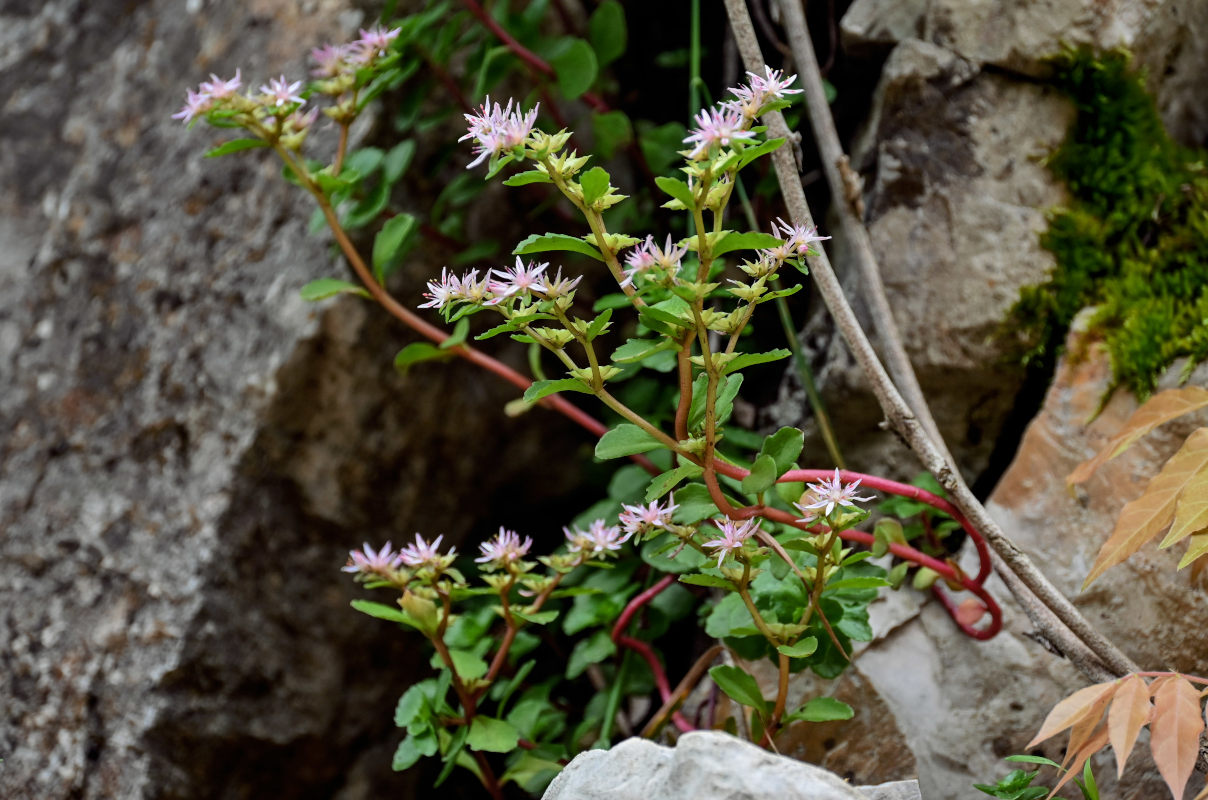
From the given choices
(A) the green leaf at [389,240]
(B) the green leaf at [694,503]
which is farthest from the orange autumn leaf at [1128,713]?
(A) the green leaf at [389,240]

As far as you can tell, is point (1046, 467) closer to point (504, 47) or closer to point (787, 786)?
point (787, 786)

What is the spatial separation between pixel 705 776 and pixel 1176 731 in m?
0.39

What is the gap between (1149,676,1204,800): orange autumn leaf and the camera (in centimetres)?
73

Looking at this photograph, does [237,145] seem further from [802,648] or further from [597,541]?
[802,648]

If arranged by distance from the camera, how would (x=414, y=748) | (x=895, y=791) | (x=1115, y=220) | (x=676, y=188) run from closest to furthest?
(x=676, y=188), (x=895, y=791), (x=414, y=748), (x=1115, y=220)

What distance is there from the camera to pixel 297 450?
59.6 inches

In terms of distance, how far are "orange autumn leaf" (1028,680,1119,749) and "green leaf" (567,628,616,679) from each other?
22.0 inches

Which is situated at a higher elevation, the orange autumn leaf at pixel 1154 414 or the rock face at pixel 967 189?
the rock face at pixel 967 189

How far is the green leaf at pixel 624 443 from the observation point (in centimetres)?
84

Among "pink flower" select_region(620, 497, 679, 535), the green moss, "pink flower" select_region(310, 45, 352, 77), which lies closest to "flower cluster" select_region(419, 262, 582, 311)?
"pink flower" select_region(620, 497, 679, 535)

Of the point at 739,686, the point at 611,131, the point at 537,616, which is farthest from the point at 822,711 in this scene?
the point at 611,131

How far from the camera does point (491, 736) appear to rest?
1044mm

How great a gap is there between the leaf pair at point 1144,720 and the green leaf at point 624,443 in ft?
1.37

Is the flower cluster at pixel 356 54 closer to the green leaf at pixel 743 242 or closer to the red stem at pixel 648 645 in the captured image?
the green leaf at pixel 743 242
